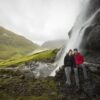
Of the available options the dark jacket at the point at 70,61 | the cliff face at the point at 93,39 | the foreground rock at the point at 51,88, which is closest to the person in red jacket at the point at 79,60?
the dark jacket at the point at 70,61

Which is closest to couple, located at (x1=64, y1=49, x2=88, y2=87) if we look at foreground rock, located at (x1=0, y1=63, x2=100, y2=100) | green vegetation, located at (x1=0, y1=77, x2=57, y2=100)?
foreground rock, located at (x1=0, y1=63, x2=100, y2=100)

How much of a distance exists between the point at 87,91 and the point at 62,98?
10.3ft

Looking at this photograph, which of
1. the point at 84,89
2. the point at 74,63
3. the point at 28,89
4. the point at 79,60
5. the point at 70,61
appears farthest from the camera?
the point at 28,89

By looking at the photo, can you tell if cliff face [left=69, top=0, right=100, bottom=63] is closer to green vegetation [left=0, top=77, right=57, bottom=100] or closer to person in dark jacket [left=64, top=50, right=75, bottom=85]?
green vegetation [left=0, top=77, right=57, bottom=100]

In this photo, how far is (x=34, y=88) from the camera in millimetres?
32812

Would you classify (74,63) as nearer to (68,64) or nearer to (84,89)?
(68,64)

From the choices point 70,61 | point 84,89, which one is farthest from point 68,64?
point 84,89

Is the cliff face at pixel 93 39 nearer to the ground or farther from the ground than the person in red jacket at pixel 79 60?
farther from the ground

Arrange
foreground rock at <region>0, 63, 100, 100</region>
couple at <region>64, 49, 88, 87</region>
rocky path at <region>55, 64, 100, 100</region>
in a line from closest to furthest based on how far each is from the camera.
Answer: rocky path at <region>55, 64, 100, 100</region> < foreground rock at <region>0, 63, 100, 100</region> < couple at <region>64, 49, 88, 87</region>

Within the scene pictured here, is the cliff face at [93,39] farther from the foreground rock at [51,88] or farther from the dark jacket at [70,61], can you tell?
the dark jacket at [70,61]

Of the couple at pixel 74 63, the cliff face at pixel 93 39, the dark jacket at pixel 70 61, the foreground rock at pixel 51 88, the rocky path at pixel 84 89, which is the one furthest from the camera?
the cliff face at pixel 93 39

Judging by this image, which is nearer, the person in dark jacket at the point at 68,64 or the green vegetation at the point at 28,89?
the green vegetation at the point at 28,89

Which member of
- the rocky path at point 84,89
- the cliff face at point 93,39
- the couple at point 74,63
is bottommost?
the rocky path at point 84,89

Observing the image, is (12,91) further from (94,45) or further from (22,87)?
(94,45)
